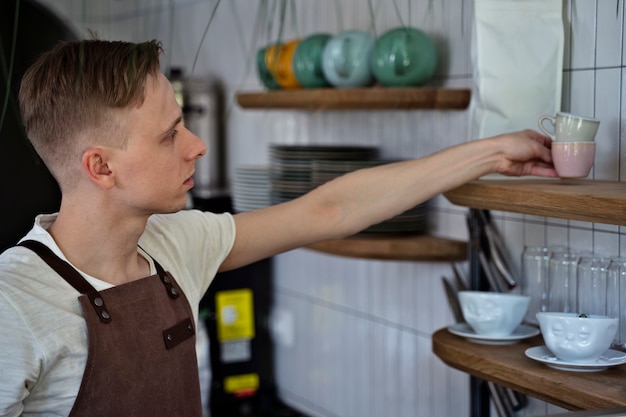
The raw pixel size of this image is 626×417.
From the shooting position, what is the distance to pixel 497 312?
1870mm

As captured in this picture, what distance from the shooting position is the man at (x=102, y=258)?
1.40 meters

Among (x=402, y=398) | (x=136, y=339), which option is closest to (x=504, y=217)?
(x=402, y=398)

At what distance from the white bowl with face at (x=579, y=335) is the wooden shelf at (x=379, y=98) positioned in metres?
0.91

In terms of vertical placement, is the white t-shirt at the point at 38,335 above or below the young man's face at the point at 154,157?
below

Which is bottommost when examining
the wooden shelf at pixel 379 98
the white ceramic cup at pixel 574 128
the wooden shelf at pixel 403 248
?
the wooden shelf at pixel 403 248

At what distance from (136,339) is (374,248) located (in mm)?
1192

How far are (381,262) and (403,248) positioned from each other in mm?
428

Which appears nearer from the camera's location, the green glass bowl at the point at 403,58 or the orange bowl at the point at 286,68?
the green glass bowl at the point at 403,58

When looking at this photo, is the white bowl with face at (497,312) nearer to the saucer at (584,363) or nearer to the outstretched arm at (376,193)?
the saucer at (584,363)

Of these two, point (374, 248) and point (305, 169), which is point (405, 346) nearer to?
point (374, 248)

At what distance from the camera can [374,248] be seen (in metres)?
2.62

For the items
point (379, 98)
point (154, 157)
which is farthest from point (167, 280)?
point (379, 98)

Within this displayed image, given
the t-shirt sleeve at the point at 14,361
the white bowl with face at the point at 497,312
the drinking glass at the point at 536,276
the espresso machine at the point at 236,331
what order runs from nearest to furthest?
the t-shirt sleeve at the point at 14,361 < the white bowl with face at the point at 497,312 < the drinking glass at the point at 536,276 < the espresso machine at the point at 236,331

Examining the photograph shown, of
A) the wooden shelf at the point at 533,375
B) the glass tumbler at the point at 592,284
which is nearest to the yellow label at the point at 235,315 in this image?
the wooden shelf at the point at 533,375
